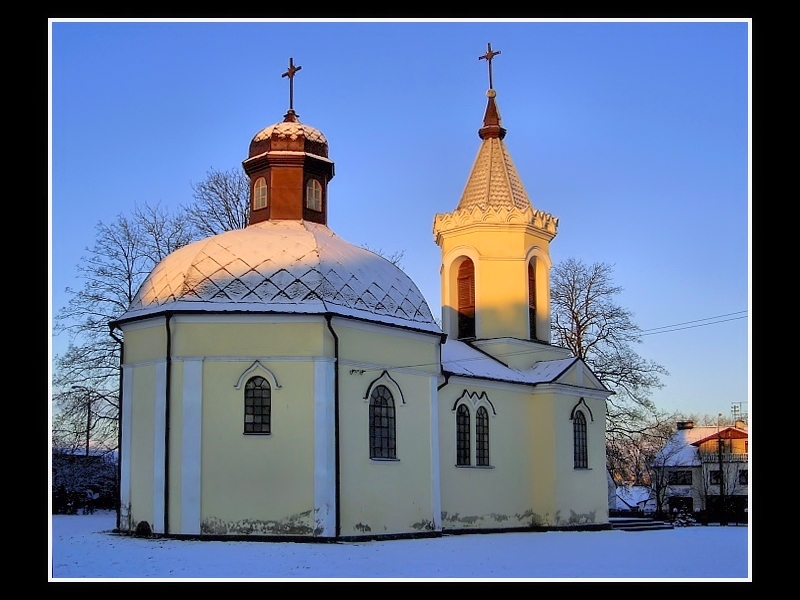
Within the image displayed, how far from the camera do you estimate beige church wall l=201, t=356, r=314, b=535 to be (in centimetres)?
1947

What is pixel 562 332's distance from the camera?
3706 centimetres

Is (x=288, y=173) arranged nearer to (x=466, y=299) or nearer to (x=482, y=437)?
(x=466, y=299)

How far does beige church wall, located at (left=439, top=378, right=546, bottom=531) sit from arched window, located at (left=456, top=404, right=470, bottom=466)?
0.45 ft

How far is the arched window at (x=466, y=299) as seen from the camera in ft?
94.2

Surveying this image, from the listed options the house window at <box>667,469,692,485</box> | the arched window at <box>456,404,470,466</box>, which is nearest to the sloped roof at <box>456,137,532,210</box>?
the arched window at <box>456,404,470,466</box>

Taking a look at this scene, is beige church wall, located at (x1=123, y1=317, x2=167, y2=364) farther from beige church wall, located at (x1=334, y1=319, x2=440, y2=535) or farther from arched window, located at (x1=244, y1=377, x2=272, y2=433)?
beige church wall, located at (x1=334, y1=319, x2=440, y2=535)

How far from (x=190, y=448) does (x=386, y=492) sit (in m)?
4.28

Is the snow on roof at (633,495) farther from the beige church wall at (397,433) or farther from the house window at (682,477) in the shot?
the beige church wall at (397,433)

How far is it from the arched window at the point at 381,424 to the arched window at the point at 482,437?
381cm

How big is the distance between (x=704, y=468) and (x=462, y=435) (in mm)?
25607

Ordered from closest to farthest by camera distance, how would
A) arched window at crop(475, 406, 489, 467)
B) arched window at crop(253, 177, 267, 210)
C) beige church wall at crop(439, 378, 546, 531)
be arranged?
beige church wall at crop(439, 378, 546, 531), arched window at crop(253, 177, 267, 210), arched window at crop(475, 406, 489, 467)

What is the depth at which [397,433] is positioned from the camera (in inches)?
856

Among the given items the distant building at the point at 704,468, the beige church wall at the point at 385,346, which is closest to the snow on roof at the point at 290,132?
the beige church wall at the point at 385,346

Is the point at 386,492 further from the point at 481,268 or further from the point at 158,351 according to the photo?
the point at 481,268
